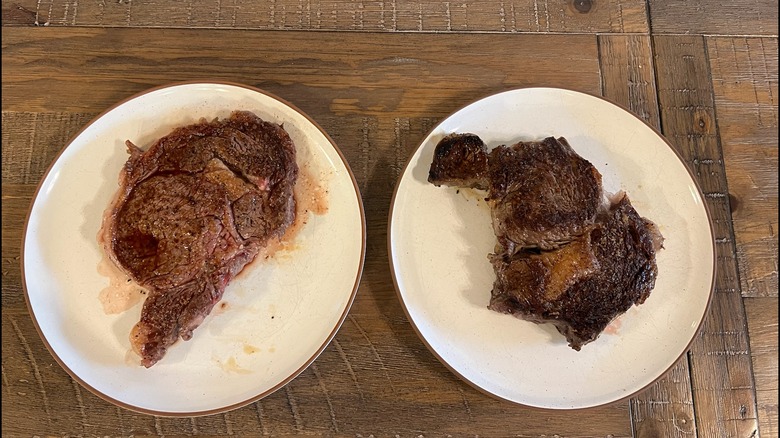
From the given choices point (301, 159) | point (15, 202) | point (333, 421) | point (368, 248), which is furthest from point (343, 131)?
point (15, 202)

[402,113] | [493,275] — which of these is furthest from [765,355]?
[402,113]

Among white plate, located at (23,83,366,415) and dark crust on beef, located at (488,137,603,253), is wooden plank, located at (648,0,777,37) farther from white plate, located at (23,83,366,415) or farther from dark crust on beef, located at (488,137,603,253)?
white plate, located at (23,83,366,415)

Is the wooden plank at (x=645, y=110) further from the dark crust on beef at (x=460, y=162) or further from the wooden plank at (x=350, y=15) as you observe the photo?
the dark crust on beef at (x=460, y=162)

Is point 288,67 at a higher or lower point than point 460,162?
higher

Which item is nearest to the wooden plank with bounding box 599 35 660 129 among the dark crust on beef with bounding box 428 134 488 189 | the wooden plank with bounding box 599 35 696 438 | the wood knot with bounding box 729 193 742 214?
the wooden plank with bounding box 599 35 696 438

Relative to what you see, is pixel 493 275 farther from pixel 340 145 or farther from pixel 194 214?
pixel 194 214

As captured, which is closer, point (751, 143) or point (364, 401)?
point (364, 401)

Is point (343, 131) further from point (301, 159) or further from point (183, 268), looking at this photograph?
point (183, 268)
